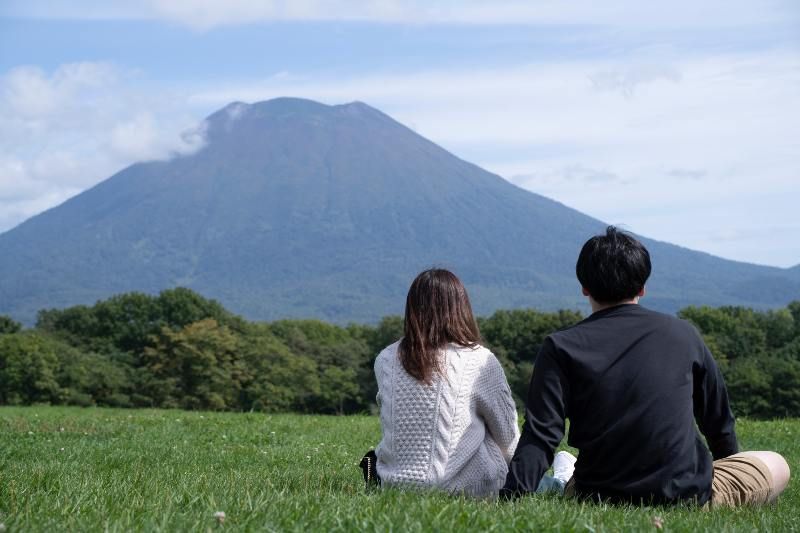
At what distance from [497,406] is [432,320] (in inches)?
25.8

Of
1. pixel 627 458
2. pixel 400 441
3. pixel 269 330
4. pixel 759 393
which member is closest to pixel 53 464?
pixel 400 441

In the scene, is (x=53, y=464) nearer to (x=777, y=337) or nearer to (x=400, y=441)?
(x=400, y=441)

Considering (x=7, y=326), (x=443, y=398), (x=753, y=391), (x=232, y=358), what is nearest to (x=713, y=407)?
(x=443, y=398)

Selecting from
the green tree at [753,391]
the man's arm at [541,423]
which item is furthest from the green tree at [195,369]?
the man's arm at [541,423]

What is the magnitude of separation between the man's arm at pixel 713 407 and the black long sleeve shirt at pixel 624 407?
3 cm

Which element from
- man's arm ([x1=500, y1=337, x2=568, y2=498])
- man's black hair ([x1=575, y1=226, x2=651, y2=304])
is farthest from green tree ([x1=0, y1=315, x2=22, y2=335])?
man's black hair ([x1=575, y1=226, x2=651, y2=304])

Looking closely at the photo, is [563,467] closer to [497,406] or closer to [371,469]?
[497,406]

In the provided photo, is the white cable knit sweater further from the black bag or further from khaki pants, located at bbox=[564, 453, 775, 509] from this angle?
khaki pants, located at bbox=[564, 453, 775, 509]

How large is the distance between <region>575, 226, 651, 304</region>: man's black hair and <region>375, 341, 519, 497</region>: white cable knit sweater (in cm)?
90

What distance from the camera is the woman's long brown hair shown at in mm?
5832

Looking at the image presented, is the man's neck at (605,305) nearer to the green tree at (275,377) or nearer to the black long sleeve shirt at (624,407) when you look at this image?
the black long sleeve shirt at (624,407)

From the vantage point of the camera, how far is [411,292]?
5.89 meters

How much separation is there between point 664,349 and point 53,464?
5180 millimetres

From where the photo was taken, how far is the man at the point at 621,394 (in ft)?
17.5
